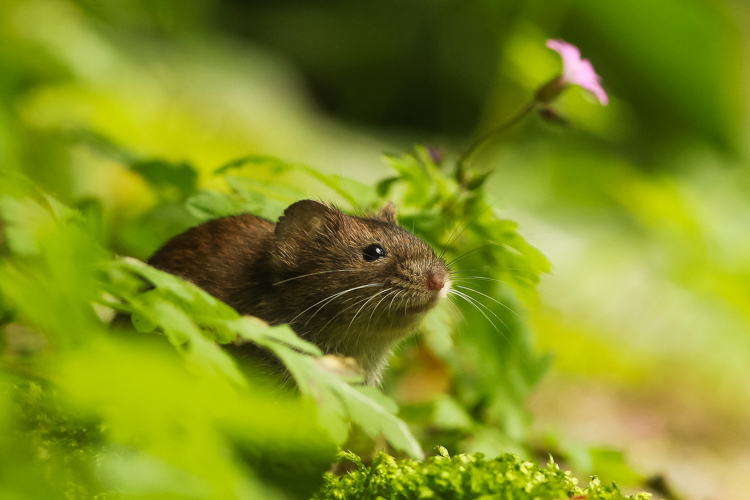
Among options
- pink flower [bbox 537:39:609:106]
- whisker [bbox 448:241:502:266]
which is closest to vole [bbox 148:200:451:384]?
whisker [bbox 448:241:502:266]

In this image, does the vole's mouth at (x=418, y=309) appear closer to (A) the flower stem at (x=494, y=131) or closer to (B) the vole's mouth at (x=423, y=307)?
(B) the vole's mouth at (x=423, y=307)

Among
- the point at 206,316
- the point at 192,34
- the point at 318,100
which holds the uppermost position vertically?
the point at 318,100

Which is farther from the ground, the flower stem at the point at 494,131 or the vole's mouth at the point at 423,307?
the flower stem at the point at 494,131

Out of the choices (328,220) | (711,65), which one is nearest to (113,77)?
(328,220)

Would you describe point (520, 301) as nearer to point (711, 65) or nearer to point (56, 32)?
point (56, 32)

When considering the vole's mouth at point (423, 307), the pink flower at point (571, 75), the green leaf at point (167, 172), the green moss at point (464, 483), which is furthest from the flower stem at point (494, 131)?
the green moss at point (464, 483)

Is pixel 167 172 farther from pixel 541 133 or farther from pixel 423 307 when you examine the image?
pixel 541 133

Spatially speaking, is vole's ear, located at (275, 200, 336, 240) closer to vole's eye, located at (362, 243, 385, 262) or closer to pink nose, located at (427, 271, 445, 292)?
vole's eye, located at (362, 243, 385, 262)
